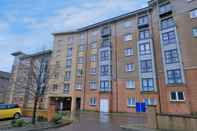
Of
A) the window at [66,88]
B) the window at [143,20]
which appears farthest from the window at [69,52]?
the window at [143,20]

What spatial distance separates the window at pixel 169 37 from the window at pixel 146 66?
443 cm

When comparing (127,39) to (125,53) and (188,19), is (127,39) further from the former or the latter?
(188,19)

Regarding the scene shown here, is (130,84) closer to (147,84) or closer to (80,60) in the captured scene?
(147,84)

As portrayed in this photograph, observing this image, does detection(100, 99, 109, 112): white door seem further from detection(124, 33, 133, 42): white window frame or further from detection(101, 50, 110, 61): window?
detection(124, 33, 133, 42): white window frame

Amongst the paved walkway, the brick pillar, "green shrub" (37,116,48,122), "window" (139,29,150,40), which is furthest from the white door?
the brick pillar

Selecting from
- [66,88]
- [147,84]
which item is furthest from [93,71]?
[147,84]

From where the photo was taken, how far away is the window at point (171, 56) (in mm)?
26950

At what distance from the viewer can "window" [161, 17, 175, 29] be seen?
28533 mm

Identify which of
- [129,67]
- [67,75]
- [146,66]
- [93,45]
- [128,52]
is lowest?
[67,75]

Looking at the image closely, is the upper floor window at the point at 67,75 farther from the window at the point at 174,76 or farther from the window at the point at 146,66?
the window at the point at 174,76

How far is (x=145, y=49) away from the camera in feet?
101

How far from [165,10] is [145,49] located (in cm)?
774

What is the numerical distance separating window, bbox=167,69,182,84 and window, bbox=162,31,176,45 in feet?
16.5

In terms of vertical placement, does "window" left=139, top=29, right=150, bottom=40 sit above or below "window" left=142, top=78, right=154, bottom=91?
above
